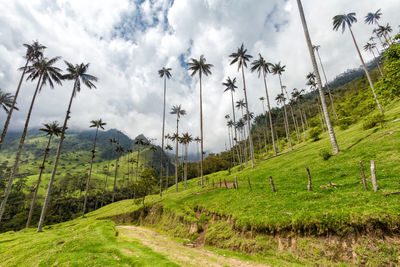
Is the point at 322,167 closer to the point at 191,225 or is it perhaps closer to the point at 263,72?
the point at 191,225

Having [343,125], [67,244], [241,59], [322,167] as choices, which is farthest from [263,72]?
[67,244]

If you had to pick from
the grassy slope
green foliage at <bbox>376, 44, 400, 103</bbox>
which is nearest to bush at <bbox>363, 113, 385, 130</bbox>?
the grassy slope

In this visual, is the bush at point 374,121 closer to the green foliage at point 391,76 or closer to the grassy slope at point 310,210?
the grassy slope at point 310,210

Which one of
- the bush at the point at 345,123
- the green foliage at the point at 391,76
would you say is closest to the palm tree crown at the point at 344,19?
the bush at the point at 345,123

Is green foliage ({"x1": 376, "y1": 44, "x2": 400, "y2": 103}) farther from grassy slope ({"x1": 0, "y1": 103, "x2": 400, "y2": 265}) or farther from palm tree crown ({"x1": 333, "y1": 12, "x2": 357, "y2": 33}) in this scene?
palm tree crown ({"x1": 333, "y1": 12, "x2": 357, "y2": 33})

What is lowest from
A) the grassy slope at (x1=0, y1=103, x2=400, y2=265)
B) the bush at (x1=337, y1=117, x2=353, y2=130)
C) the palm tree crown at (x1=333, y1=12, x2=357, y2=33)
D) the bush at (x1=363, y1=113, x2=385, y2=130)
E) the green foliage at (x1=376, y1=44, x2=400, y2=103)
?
the grassy slope at (x1=0, y1=103, x2=400, y2=265)

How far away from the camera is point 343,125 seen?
139ft

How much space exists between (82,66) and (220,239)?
40.6m

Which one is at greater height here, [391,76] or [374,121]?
[374,121]

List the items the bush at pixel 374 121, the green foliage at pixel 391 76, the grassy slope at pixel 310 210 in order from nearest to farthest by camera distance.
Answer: the grassy slope at pixel 310 210 → the green foliage at pixel 391 76 → the bush at pixel 374 121

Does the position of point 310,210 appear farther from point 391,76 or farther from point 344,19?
point 344,19

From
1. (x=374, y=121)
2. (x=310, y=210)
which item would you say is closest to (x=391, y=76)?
(x=310, y=210)

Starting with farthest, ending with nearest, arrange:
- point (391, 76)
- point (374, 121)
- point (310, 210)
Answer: point (374, 121)
point (310, 210)
point (391, 76)

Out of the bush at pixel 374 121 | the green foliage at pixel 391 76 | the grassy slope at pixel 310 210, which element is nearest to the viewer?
the grassy slope at pixel 310 210
